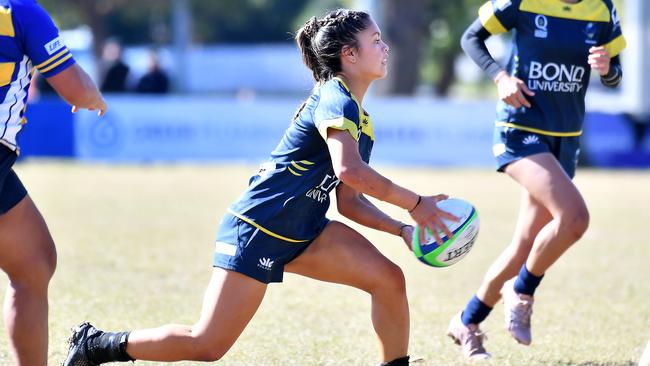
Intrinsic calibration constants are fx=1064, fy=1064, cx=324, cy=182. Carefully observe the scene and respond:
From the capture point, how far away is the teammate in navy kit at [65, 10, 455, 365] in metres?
4.51

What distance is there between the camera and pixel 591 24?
19.2 feet

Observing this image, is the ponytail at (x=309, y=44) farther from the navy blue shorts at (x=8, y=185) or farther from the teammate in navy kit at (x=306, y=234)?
the navy blue shorts at (x=8, y=185)

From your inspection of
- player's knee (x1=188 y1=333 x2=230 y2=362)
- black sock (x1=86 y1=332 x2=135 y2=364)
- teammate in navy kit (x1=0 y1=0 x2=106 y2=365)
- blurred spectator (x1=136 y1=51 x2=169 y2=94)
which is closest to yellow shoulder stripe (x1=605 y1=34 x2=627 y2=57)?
player's knee (x1=188 y1=333 x2=230 y2=362)

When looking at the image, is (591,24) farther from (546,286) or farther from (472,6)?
(472,6)

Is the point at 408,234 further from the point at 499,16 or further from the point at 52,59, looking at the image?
the point at 499,16

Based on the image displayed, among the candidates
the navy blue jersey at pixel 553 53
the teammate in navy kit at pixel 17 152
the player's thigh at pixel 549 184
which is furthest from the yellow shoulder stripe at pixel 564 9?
the teammate in navy kit at pixel 17 152

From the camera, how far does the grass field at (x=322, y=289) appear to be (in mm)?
5891

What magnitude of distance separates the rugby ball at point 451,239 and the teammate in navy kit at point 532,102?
124 cm

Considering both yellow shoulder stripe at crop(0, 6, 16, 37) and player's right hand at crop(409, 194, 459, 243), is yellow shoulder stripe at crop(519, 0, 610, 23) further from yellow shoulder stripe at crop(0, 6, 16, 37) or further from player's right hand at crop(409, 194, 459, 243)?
yellow shoulder stripe at crop(0, 6, 16, 37)

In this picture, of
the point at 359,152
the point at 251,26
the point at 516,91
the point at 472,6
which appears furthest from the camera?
the point at 251,26

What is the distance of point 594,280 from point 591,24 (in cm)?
305

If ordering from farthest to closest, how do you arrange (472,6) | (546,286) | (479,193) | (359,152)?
(472,6)
(479,193)
(546,286)
(359,152)

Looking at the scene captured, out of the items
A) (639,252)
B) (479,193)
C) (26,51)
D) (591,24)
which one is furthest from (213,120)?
(26,51)

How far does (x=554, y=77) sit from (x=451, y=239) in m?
1.78
